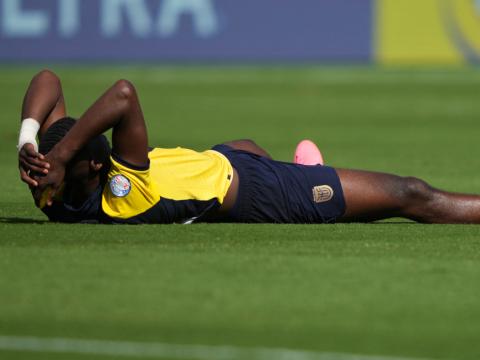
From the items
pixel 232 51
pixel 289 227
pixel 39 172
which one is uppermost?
pixel 39 172

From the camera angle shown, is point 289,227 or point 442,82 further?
point 442,82

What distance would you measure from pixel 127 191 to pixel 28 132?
0.70 meters

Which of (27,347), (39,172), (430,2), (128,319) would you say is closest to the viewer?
(27,347)

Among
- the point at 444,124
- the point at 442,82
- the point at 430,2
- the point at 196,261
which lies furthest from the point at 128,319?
the point at 430,2

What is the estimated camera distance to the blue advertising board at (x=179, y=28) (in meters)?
28.3

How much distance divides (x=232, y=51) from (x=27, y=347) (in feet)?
78.3

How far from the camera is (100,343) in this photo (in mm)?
5547

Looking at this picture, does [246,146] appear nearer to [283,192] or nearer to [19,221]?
[283,192]

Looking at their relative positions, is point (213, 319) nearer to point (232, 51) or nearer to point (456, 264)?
point (456, 264)

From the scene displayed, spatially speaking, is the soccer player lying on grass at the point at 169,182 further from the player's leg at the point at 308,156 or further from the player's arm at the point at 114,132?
the player's leg at the point at 308,156

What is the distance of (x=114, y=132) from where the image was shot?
25.7 feet

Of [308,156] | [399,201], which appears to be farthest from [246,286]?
[308,156]

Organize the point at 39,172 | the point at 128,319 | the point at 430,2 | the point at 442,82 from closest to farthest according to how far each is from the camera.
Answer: the point at 128,319 → the point at 39,172 → the point at 442,82 → the point at 430,2

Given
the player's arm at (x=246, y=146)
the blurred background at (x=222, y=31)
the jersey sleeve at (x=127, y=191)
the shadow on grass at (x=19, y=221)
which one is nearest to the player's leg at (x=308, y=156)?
the player's arm at (x=246, y=146)
